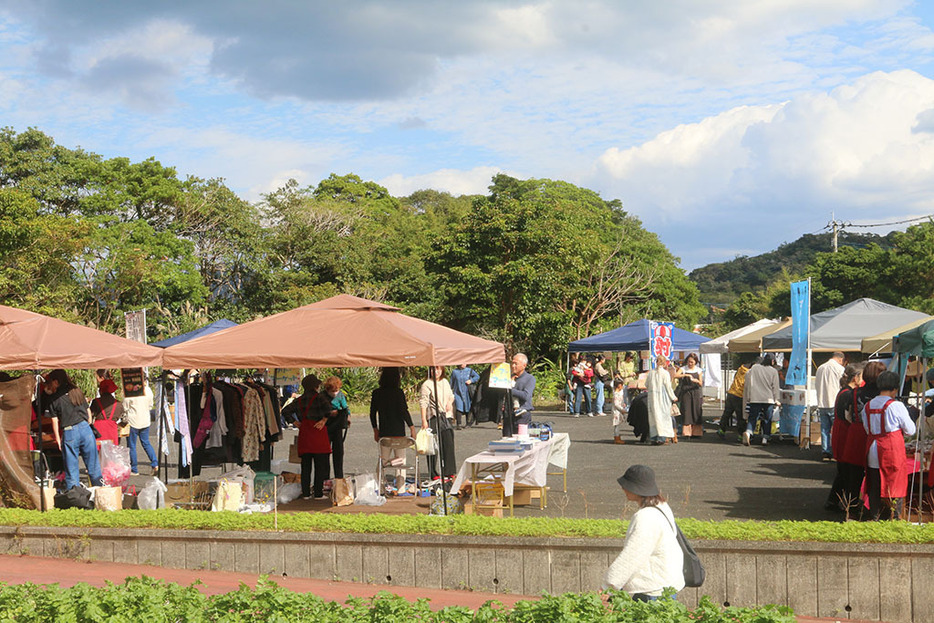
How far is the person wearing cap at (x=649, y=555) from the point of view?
5125 millimetres

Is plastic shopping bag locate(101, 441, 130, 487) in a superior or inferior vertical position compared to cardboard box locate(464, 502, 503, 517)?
superior

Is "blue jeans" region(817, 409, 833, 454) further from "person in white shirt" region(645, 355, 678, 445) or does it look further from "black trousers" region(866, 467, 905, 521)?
"black trousers" region(866, 467, 905, 521)

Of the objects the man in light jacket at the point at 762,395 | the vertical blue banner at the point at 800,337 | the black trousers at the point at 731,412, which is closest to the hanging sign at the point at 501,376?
the vertical blue banner at the point at 800,337

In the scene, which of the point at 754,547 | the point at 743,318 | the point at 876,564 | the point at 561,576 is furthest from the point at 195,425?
the point at 743,318

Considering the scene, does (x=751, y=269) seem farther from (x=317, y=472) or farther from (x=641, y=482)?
(x=641, y=482)

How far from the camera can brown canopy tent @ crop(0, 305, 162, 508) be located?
10.3 m

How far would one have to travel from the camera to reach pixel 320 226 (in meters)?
43.4

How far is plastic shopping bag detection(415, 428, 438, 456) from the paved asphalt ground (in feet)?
3.98

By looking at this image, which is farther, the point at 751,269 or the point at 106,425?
the point at 751,269

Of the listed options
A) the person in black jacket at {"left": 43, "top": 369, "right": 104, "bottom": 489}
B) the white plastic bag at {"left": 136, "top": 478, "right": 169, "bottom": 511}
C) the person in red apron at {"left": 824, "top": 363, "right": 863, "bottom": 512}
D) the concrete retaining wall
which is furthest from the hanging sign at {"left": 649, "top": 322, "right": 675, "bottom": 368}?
the concrete retaining wall

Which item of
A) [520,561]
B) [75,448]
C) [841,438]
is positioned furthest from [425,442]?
[841,438]

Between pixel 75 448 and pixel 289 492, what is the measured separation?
8.18ft

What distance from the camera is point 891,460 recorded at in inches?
354

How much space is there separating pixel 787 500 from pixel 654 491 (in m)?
Result: 6.57
